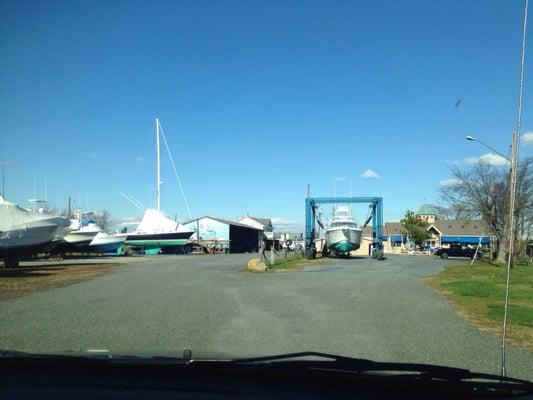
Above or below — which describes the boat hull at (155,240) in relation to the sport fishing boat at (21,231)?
below

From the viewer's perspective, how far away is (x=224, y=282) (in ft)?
70.4

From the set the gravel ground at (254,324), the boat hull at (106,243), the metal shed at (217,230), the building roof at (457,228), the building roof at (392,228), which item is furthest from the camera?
the building roof at (392,228)

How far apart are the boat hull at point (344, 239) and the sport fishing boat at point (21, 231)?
24372mm

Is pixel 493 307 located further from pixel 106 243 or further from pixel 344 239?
pixel 106 243

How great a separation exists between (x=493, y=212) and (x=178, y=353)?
47024 mm

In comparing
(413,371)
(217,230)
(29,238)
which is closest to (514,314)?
(413,371)

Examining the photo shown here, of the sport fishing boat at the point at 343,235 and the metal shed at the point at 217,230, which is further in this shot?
the metal shed at the point at 217,230

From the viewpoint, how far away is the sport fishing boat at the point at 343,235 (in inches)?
2020

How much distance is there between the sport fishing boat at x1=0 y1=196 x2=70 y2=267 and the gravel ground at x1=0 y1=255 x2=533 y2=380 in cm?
1976

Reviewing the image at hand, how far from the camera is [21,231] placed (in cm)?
3766

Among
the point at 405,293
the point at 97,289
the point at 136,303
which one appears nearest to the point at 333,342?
the point at 136,303

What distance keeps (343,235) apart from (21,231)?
27316 millimetres

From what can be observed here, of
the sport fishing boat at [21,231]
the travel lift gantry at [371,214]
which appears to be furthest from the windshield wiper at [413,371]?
the travel lift gantry at [371,214]

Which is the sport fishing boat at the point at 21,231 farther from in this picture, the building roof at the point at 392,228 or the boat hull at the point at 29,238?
the building roof at the point at 392,228
